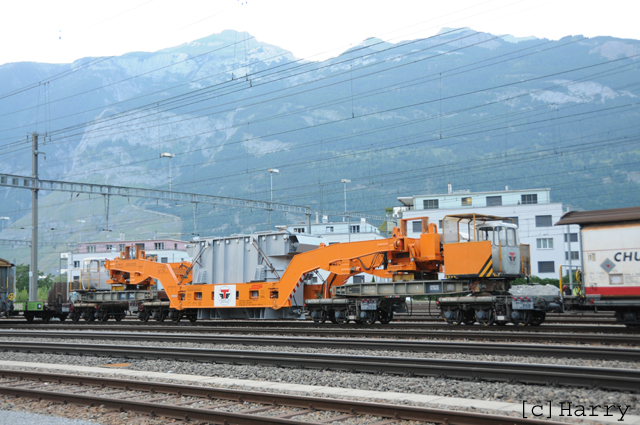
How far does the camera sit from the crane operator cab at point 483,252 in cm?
1783

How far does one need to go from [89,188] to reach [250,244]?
56.4 feet

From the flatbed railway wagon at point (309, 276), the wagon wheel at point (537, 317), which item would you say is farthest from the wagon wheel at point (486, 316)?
the wagon wheel at point (537, 317)

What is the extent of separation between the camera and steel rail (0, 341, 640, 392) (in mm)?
8703

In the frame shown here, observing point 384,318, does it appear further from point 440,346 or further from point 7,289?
point 7,289

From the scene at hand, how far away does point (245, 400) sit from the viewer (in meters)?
8.61

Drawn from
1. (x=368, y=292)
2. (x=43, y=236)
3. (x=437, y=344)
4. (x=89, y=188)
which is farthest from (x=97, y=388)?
(x=43, y=236)

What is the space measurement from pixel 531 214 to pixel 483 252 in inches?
1950

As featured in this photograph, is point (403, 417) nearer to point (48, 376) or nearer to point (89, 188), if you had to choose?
point (48, 376)

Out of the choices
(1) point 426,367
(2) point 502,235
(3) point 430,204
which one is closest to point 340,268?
(2) point 502,235

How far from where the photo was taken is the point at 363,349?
1354 cm

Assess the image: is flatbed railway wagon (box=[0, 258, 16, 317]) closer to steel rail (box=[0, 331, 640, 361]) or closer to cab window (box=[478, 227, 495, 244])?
steel rail (box=[0, 331, 640, 361])

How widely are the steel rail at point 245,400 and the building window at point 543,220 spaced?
59960mm

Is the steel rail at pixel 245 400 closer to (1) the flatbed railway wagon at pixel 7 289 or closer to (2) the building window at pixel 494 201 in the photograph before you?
(1) the flatbed railway wagon at pixel 7 289

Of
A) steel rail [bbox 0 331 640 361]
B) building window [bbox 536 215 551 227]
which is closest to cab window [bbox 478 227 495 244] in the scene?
steel rail [bbox 0 331 640 361]
